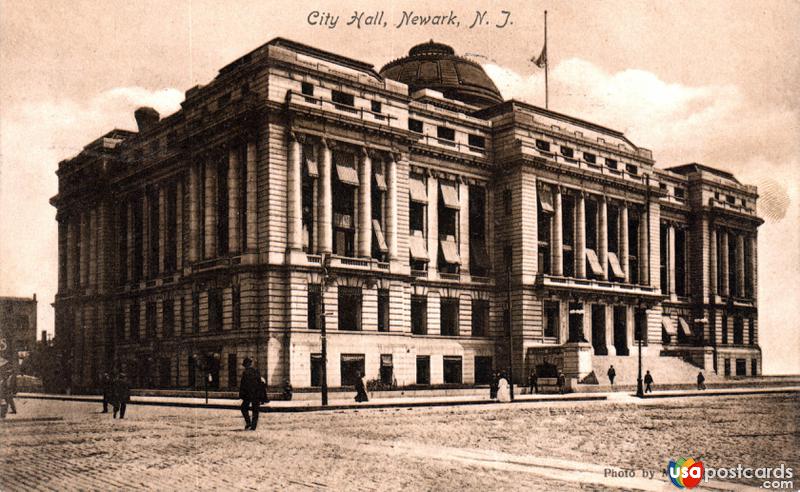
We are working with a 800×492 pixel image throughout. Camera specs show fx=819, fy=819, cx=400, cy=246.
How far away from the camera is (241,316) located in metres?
53.6

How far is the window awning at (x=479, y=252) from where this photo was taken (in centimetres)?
6725

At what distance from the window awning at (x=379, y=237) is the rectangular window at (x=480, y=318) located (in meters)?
12.6

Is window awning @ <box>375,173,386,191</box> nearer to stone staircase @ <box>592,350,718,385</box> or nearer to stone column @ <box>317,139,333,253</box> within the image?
stone column @ <box>317,139,333,253</box>

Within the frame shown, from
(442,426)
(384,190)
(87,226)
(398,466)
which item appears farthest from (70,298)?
(398,466)

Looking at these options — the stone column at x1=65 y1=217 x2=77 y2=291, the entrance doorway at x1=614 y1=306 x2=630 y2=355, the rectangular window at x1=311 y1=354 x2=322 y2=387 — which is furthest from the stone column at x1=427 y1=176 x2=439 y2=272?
the stone column at x1=65 y1=217 x2=77 y2=291

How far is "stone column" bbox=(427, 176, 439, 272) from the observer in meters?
64.0

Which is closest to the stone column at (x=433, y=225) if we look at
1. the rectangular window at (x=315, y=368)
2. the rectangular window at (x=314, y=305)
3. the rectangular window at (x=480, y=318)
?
the rectangular window at (x=480, y=318)

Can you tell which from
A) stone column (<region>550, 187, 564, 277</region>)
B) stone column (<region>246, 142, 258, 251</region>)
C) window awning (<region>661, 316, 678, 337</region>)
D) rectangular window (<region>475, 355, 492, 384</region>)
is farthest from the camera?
window awning (<region>661, 316, 678, 337</region>)

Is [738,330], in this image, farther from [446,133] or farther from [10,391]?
[10,391]

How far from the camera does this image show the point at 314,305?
5425 cm

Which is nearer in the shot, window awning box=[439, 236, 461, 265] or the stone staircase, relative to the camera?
the stone staircase

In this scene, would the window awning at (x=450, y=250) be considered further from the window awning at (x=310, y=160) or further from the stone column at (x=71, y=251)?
the stone column at (x=71, y=251)

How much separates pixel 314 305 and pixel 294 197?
7259 millimetres

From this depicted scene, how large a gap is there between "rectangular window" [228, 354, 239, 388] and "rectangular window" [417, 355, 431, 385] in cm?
1456
